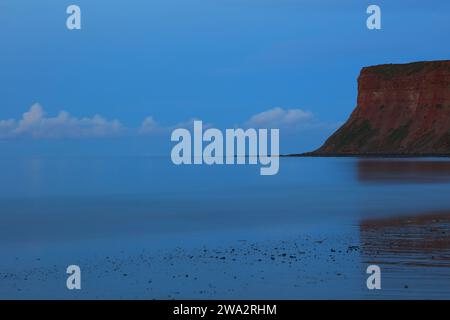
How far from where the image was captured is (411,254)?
18.4 m

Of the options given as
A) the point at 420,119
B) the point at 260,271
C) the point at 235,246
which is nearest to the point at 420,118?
the point at 420,119

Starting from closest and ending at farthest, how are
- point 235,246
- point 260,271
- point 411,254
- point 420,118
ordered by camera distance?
point 260,271, point 411,254, point 235,246, point 420,118

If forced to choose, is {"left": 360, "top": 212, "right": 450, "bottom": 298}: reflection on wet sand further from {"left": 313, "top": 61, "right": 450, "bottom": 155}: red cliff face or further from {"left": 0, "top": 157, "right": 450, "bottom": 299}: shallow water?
{"left": 313, "top": 61, "right": 450, "bottom": 155}: red cliff face

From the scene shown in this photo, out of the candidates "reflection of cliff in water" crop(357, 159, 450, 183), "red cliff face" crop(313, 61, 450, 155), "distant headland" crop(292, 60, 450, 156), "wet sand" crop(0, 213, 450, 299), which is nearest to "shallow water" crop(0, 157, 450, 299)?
"wet sand" crop(0, 213, 450, 299)

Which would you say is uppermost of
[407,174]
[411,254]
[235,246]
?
[407,174]

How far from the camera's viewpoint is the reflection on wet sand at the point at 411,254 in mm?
14469

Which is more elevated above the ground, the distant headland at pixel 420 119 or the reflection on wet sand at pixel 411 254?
the distant headland at pixel 420 119

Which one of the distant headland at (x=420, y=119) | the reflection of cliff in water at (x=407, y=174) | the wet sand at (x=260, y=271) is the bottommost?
the wet sand at (x=260, y=271)

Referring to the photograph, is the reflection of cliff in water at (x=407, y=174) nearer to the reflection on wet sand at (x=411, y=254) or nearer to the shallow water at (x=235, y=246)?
the shallow water at (x=235, y=246)

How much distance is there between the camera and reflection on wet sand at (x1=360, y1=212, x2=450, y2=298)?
14.5 m

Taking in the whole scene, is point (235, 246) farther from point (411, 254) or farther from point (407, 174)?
point (407, 174)

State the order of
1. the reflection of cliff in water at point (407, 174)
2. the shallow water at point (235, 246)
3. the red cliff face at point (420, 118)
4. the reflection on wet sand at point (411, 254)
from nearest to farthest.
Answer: the reflection on wet sand at point (411, 254) → the shallow water at point (235, 246) → the reflection of cliff in water at point (407, 174) → the red cliff face at point (420, 118)

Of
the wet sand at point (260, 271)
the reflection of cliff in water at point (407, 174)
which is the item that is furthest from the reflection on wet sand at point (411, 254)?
the reflection of cliff in water at point (407, 174)

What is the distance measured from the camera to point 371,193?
1969 inches
